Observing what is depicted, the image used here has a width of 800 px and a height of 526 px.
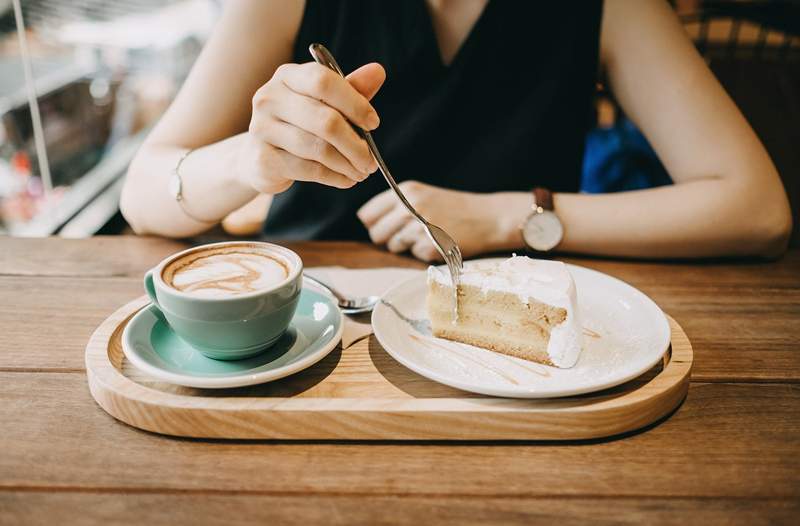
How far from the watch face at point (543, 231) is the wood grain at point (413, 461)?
0.60m

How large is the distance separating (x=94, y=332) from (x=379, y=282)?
507 millimetres

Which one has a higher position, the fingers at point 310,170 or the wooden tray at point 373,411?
the fingers at point 310,170

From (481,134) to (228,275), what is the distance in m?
0.98

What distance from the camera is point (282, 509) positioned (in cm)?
64

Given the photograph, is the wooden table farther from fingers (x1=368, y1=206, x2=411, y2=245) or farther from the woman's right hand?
fingers (x1=368, y1=206, x2=411, y2=245)

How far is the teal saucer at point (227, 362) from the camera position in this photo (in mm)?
802

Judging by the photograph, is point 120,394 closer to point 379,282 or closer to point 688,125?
point 379,282

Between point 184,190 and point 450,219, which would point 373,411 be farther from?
point 184,190

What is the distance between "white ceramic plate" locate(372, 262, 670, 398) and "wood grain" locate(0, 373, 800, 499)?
0.08 meters

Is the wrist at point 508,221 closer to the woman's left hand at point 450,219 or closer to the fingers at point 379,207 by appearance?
the woman's left hand at point 450,219

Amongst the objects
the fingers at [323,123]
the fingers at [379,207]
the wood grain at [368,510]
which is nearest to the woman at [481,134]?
the fingers at [379,207]

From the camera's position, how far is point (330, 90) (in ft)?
3.00

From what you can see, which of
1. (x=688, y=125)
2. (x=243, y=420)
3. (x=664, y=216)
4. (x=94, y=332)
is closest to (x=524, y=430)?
(x=243, y=420)

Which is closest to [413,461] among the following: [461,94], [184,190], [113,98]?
[184,190]
